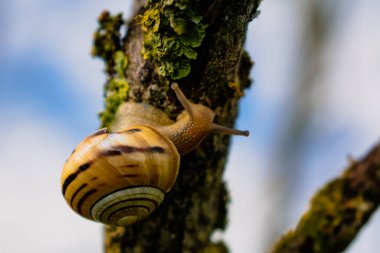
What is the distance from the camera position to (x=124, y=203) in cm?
282

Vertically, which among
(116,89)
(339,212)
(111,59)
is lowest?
(339,212)

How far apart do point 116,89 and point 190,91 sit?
0.67 meters

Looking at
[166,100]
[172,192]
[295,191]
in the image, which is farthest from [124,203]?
[295,191]

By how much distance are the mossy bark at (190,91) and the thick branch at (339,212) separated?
3.21 ft

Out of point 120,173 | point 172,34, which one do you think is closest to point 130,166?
point 120,173

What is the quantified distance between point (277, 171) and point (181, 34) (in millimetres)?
8867

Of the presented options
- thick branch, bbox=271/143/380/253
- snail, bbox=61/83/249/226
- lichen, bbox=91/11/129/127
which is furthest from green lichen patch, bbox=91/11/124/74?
thick branch, bbox=271/143/380/253

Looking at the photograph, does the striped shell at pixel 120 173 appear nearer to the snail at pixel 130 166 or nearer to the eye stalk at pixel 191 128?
the snail at pixel 130 166

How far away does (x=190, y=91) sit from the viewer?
2.69 meters

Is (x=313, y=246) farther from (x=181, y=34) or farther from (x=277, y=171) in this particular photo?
(x=277, y=171)

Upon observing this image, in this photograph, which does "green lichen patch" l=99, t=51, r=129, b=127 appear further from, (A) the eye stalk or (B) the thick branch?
(B) the thick branch

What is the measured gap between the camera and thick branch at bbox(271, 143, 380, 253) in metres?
1.78

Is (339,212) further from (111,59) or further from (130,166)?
(111,59)

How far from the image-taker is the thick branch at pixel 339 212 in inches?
70.0
